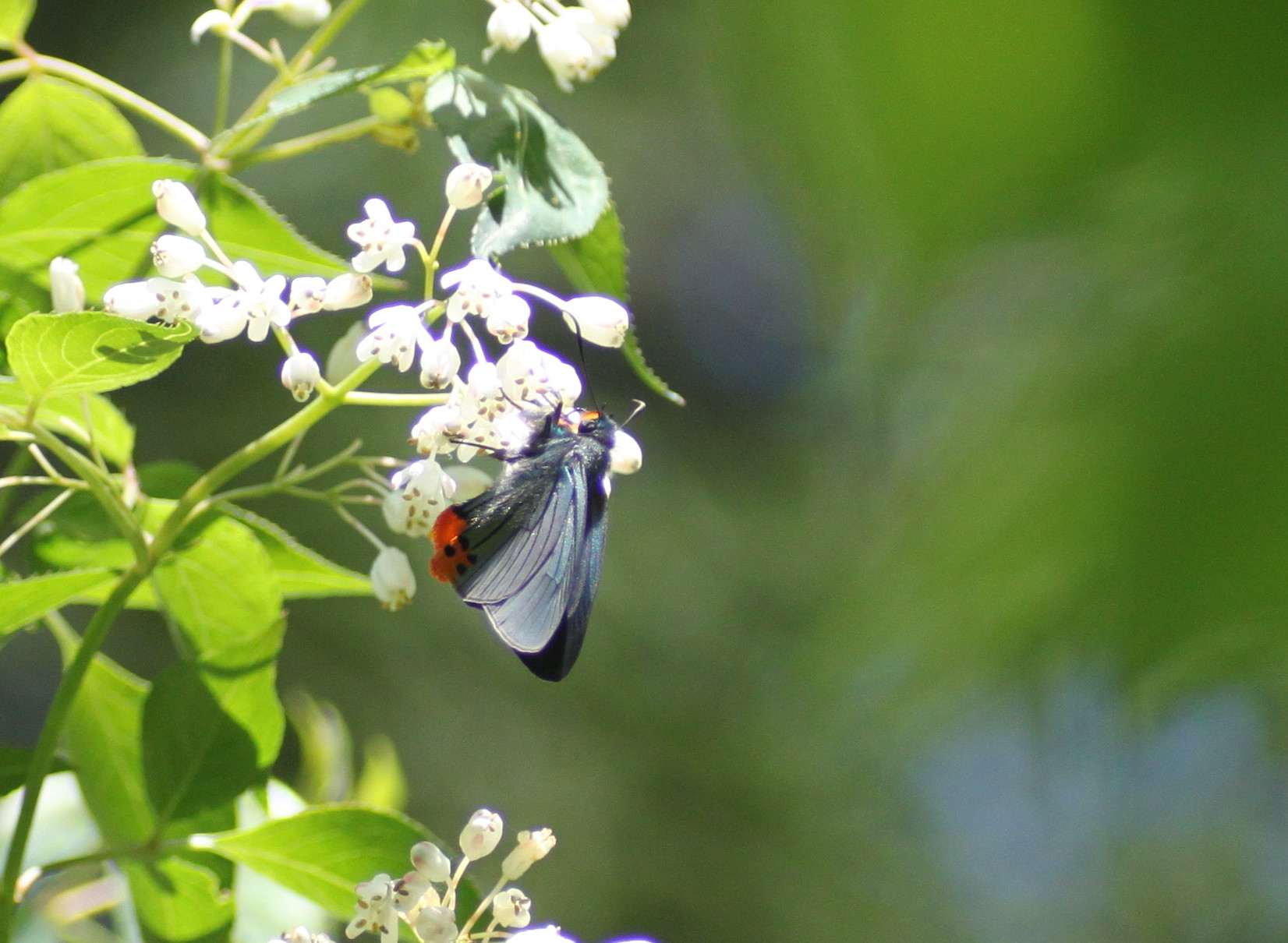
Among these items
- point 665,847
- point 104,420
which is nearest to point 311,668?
point 665,847

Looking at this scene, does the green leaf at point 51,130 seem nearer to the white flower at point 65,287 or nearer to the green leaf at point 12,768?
the white flower at point 65,287

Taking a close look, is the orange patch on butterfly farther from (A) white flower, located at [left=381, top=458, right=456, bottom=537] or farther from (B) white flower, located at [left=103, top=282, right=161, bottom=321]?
(B) white flower, located at [left=103, top=282, right=161, bottom=321]

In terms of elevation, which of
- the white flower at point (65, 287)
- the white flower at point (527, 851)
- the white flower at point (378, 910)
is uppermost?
the white flower at point (65, 287)

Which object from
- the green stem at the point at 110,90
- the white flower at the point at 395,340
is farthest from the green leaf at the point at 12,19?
the white flower at the point at 395,340

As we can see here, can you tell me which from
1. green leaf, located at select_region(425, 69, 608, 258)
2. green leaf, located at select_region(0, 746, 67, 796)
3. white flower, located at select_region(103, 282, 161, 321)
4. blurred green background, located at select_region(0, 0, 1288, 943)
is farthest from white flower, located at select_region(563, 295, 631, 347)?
blurred green background, located at select_region(0, 0, 1288, 943)

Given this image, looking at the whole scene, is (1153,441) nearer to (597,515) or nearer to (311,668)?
A: (597,515)

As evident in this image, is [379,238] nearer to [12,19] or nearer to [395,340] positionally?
[395,340]
